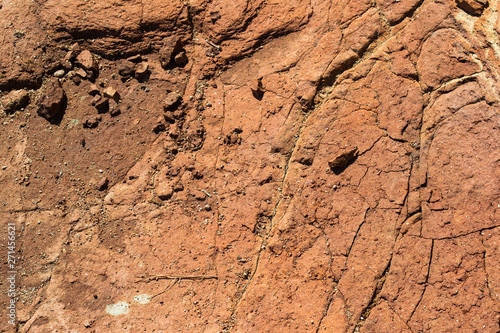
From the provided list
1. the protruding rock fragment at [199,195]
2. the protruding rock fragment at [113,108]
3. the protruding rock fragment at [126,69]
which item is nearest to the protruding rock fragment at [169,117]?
the protruding rock fragment at [113,108]

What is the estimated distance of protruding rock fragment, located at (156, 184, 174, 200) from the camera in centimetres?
382

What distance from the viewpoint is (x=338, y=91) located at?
369 cm

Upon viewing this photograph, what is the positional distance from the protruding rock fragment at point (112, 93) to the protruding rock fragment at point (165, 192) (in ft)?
3.67

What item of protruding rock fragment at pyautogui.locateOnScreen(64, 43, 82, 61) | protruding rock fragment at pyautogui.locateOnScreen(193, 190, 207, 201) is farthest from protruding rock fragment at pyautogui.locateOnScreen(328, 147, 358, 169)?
protruding rock fragment at pyautogui.locateOnScreen(64, 43, 82, 61)

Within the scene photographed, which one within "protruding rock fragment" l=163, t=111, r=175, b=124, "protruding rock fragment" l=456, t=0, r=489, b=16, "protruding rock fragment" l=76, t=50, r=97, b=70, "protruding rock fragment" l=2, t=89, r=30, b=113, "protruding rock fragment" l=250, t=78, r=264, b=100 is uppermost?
"protruding rock fragment" l=456, t=0, r=489, b=16

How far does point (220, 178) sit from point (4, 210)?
222cm

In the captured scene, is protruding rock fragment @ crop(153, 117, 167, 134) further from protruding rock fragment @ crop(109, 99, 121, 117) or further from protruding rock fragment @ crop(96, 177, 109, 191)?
protruding rock fragment @ crop(96, 177, 109, 191)

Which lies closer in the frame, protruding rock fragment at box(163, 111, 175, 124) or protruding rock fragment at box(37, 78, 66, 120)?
protruding rock fragment at box(163, 111, 175, 124)

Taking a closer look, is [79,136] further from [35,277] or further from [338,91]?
[338,91]

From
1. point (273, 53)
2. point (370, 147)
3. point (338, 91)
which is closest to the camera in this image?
Answer: point (370, 147)

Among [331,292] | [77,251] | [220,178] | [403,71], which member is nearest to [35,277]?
[77,251]

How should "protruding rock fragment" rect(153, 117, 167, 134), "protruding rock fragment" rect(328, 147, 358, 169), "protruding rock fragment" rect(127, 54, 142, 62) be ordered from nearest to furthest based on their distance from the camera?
"protruding rock fragment" rect(328, 147, 358, 169)
"protruding rock fragment" rect(153, 117, 167, 134)
"protruding rock fragment" rect(127, 54, 142, 62)

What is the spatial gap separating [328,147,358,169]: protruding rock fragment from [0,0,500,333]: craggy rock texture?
0.07 feet

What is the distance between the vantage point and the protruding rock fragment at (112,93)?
419cm
